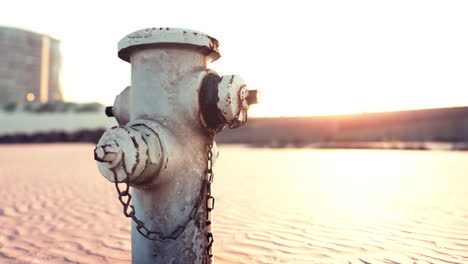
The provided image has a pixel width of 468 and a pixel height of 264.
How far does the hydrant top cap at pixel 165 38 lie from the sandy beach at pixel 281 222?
1.59 meters

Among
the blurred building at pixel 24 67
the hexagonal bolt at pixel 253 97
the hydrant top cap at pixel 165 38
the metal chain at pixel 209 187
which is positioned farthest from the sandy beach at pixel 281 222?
the blurred building at pixel 24 67

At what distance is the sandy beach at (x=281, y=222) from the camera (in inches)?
119

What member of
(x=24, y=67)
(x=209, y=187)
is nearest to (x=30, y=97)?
(x=24, y=67)

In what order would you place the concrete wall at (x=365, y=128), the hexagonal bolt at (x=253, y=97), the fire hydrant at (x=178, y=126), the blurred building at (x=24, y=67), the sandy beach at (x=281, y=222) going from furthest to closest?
the blurred building at (x=24, y=67)
the concrete wall at (x=365, y=128)
the sandy beach at (x=281, y=222)
the hexagonal bolt at (x=253, y=97)
the fire hydrant at (x=178, y=126)

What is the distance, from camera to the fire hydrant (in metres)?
1.99

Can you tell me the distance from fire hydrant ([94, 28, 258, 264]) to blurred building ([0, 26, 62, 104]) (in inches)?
1824

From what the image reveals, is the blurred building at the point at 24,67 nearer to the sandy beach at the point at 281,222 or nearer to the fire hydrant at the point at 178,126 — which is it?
the sandy beach at the point at 281,222

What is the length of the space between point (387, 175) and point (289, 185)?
2.58 m

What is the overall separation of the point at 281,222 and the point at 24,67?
45.9 m

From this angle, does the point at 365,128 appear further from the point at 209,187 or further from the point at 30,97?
the point at 30,97

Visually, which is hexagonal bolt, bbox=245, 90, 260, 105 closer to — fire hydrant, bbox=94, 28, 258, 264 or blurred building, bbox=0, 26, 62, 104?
fire hydrant, bbox=94, 28, 258, 264

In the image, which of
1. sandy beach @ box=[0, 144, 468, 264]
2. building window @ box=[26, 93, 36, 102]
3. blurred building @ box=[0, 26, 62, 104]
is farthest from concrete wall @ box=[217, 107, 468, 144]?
blurred building @ box=[0, 26, 62, 104]

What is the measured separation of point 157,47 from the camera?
2.06 m

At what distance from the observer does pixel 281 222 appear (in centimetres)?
405
